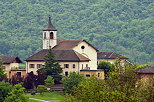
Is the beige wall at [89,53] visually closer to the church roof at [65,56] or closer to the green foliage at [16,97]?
the church roof at [65,56]

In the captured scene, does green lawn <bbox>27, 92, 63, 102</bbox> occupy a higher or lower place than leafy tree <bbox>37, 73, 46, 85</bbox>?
lower

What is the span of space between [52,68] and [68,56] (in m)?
5.54

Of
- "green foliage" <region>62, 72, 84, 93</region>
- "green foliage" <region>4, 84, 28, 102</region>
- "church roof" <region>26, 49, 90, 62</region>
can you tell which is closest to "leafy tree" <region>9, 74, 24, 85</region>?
"green foliage" <region>62, 72, 84, 93</region>

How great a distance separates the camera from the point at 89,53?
378 feet

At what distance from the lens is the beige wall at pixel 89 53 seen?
113 metres

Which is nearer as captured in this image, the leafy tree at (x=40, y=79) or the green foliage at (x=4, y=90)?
the green foliage at (x=4, y=90)

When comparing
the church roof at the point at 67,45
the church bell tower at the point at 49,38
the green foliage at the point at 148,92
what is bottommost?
the green foliage at the point at 148,92

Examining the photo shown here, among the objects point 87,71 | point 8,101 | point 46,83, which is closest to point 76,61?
point 87,71

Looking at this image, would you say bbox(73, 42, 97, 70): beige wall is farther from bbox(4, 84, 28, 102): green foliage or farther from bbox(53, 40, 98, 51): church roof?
bbox(4, 84, 28, 102): green foliage

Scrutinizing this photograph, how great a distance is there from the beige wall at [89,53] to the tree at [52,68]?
717cm

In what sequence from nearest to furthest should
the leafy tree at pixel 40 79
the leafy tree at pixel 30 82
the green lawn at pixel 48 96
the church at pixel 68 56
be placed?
the green lawn at pixel 48 96 < the leafy tree at pixel 30 82 < the leafy tree at pixel 40 79 < the church at pixel 68 56

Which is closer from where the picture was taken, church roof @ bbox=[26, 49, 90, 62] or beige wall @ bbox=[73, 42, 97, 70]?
church roof @ bbox=[26, 49, 90, 62]

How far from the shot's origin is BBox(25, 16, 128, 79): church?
109 meters

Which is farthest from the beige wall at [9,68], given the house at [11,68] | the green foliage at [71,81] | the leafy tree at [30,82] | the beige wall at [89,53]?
the green foliage at [71,81]
